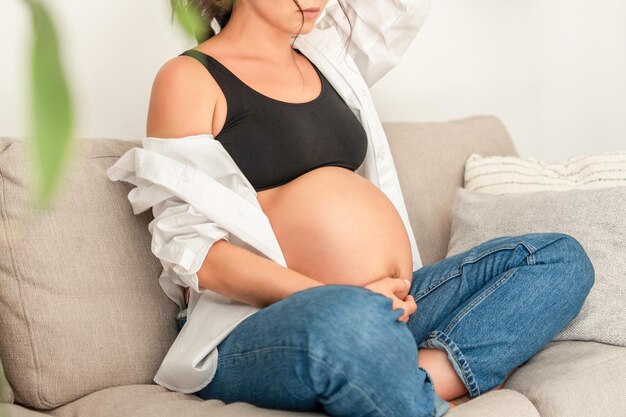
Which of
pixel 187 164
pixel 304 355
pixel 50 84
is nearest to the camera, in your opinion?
pixel 50 84

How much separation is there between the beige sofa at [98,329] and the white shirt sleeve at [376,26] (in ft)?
2.06

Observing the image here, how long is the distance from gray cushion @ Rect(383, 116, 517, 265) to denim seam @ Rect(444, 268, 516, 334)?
57cm

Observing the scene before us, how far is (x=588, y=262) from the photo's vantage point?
146cm

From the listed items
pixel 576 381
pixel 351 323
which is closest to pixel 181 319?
pixel 351 323

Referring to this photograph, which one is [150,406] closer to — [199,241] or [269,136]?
[199,241]

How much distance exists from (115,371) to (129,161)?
36 cm

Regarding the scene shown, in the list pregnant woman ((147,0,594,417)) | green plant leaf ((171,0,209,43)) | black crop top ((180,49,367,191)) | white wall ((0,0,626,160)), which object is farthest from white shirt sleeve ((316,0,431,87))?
green plant leaf ((171,0,209,43))

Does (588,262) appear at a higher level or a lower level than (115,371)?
higher

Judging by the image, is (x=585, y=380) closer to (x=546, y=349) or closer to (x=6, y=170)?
(x=546, y=349)

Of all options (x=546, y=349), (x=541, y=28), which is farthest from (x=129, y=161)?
(x=541, y=28)

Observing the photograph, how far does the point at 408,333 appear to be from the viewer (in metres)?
1.11

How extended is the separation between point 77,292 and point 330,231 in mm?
433

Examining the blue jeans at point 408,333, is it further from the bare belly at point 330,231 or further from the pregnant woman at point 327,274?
the bare belly at point 330,231

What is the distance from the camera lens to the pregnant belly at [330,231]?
1.36m
